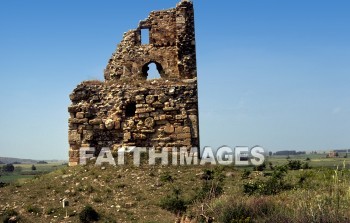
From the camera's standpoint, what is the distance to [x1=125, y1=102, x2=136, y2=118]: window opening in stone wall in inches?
597

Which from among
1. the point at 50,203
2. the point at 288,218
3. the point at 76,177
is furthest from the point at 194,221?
the point at 76,177

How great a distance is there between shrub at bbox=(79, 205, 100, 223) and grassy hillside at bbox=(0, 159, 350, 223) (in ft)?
0.08

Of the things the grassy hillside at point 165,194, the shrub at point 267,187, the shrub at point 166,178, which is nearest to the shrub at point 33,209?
the grassy hillside at point 165,194

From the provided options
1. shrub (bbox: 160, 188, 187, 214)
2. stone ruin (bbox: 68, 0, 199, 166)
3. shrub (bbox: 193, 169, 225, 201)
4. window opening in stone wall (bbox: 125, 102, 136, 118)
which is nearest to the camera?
shrub (bbox: 160, 188, 187, 214)

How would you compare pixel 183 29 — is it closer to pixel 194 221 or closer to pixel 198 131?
pixel 198 131

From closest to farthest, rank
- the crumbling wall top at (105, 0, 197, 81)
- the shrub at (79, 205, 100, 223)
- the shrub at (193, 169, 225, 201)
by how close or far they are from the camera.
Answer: the shrub at (79, 205, 100, 223)
the shrub at (193, 169, 225, 201)
the crumbling wall top at (105, 0, 197, 81)

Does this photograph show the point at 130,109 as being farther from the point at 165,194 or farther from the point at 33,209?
the point at 33,209

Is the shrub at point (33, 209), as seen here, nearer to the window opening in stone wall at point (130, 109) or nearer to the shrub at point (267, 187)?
the window opening in stone wall at point (130, 109)

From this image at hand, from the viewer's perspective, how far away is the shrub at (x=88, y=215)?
1044cm

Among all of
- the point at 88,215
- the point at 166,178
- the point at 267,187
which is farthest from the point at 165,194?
the point at 267,187

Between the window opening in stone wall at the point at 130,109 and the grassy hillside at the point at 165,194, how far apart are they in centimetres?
216

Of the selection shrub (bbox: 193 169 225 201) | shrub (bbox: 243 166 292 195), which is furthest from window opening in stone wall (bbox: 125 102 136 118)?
shrub (bbox: 243 166 292 195)

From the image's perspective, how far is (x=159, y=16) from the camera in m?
17.1

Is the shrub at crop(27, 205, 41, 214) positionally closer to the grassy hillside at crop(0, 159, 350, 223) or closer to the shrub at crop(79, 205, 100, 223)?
the grassy hillside at crop(0, 159, 350, 223)
